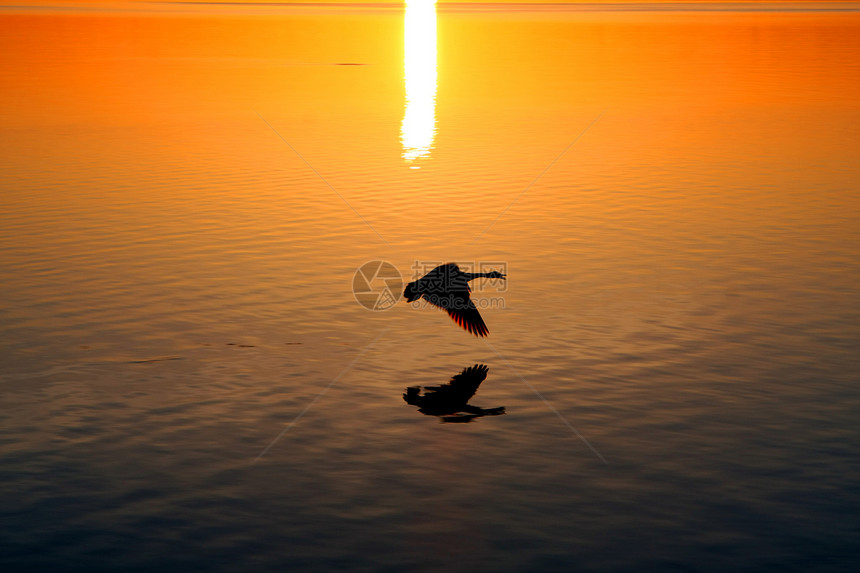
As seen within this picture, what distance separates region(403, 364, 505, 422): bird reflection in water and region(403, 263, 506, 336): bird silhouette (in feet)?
3.49

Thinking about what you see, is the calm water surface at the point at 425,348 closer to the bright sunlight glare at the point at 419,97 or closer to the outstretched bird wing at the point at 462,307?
the bright sunlight glare at the point at 419,97

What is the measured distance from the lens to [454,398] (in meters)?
21.4

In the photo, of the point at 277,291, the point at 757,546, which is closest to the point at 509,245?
the point at 277,291

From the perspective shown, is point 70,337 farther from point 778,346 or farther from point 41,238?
point 778,346

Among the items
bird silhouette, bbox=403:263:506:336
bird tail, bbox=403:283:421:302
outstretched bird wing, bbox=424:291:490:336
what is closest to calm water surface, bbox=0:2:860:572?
outstretched bird wing, bbox=424:291:490:336

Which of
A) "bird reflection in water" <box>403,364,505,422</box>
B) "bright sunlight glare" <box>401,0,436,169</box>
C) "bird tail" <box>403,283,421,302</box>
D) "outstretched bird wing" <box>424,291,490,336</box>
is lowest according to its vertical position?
"bird reflection in water" <box>403,364,505,422</box>

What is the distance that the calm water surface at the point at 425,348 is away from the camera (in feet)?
52.7

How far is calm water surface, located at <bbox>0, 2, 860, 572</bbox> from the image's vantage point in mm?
16062

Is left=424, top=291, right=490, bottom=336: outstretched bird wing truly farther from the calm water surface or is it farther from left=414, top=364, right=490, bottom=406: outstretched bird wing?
the calm water surface

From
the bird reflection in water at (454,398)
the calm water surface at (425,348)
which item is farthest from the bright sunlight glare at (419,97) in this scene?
the bird reflection in water at (454,398)

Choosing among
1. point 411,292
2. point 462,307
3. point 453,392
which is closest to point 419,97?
point 462,307

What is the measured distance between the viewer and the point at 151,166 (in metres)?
50.4

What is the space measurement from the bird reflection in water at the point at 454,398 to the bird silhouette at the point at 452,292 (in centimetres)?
106

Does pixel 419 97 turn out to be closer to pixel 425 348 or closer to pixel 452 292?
pixel 425 348
